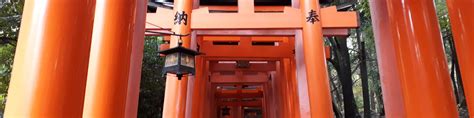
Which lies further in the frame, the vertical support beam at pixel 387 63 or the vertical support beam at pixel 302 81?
the vertical support beam at pixel 302 81

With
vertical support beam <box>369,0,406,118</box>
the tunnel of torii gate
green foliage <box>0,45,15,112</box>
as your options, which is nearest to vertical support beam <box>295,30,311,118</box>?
the tunnel of torii gate

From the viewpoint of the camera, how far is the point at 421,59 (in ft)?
8.55

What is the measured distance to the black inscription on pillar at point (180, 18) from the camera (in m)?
5.84

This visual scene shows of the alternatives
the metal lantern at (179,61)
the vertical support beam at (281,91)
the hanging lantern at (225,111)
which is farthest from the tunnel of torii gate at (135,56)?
the hanging lantern at (225,111)

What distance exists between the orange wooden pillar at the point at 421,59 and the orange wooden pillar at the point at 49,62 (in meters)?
2.18

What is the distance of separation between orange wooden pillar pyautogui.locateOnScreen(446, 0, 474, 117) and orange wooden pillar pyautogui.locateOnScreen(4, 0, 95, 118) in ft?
6.84

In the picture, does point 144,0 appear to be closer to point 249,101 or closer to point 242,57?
point 242,57

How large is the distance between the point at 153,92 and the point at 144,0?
31.0 feet

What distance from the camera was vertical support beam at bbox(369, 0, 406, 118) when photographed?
10.1 ft

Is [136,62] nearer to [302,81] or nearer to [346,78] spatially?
[302,81]

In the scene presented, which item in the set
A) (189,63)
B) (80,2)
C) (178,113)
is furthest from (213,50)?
(80,2)

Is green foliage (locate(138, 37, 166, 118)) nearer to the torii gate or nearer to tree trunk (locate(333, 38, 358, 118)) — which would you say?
the torii gate

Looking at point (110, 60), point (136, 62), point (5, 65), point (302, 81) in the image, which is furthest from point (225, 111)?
point (110, 60)

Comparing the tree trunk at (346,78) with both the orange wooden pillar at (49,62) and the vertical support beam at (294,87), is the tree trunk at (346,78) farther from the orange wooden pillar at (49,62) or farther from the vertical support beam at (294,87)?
the orange wooden pillar at (49,62)
